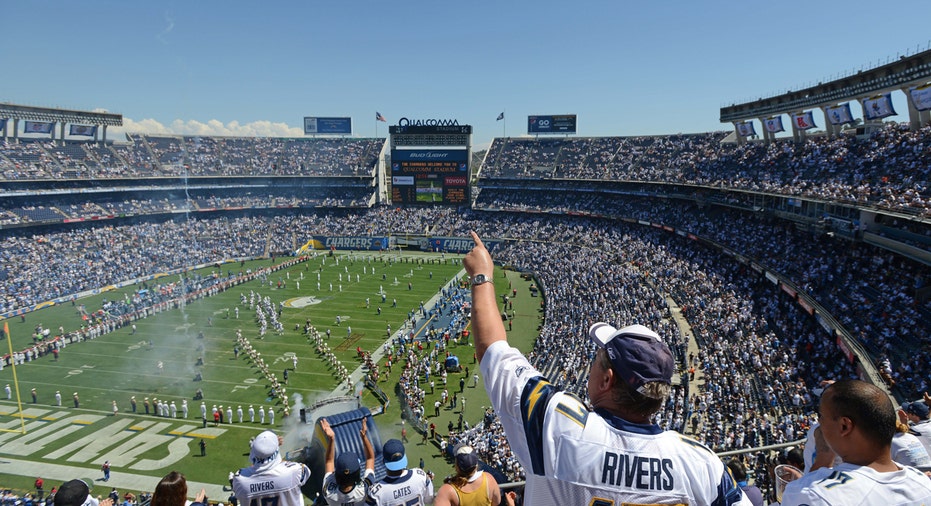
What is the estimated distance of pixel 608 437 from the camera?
1.89m

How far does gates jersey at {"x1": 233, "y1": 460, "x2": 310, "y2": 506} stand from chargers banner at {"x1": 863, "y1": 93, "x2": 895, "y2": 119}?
3586 centimetres

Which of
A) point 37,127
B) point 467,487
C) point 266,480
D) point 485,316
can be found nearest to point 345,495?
point 266,480

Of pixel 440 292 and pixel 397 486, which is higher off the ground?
pixel 397 486

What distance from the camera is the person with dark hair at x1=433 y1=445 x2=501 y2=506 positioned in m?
3.89

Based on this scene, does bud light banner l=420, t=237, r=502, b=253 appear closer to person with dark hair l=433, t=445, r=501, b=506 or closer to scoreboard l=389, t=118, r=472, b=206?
scoreboard l=389, t=118, r=472, b=206

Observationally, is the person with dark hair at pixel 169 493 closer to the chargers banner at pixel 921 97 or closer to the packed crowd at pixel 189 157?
the chargers banner at pixel 921 97

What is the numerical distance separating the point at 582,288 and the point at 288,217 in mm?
44764

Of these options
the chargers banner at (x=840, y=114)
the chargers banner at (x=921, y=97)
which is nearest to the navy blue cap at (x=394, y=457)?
the chargers banner at (x=921, y=97)

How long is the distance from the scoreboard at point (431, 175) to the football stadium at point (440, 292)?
0.83 feet

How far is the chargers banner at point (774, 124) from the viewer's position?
39.9m

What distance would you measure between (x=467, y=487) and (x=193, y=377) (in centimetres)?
2617

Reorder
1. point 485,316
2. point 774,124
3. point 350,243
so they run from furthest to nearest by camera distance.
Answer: point 350,243, point 774,124, point 485,316

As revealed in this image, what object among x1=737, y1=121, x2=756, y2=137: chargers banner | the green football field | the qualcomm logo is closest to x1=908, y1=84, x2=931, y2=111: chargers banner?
x1=737, y1=121, x2=756, y2=137: chargers banner

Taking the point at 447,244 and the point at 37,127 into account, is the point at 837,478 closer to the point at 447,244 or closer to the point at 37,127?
the point at 447,244
